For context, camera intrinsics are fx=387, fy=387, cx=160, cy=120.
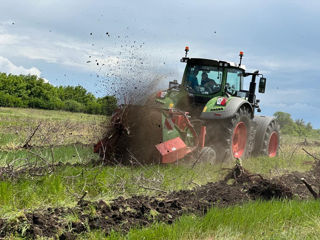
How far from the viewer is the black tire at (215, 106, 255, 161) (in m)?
8.74

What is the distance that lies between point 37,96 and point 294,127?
23.0 m

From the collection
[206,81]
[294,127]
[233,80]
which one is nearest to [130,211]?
[206,81]

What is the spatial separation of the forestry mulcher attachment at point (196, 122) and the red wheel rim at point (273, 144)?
0.46 metres

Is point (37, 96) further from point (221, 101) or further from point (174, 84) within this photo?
point (221, 101)

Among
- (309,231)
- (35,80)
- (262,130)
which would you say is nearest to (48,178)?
(309,231)

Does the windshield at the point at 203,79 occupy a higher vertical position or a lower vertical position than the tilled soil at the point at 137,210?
higher

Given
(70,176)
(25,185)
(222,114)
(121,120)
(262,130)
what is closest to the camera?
(25,185)

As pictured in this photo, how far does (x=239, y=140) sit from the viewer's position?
Result: 32.0 feet

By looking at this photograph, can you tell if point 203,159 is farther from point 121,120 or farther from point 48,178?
point 48,178

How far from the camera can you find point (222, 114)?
28.0ft

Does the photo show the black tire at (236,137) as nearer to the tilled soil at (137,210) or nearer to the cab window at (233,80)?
the cab window at (233,80)

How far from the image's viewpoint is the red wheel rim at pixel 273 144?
38.4 feet

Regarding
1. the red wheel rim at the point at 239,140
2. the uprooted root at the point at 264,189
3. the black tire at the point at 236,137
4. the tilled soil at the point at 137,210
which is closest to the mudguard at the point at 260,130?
the black tire at the point at 236,137

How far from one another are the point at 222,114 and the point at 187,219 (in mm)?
4441
